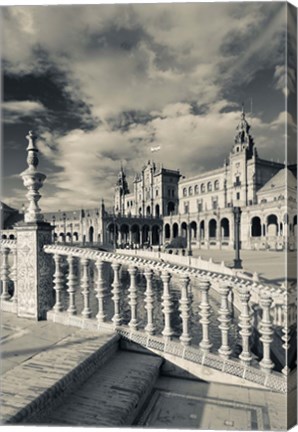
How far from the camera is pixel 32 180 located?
11.8 feet

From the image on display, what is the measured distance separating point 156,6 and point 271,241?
2221 cm

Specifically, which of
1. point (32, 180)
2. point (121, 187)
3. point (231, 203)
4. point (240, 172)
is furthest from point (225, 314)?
point (231, 203)

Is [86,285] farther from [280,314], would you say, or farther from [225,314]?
[280,314]

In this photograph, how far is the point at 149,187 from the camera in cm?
3525

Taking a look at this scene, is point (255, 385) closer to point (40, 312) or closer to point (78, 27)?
point (40, 312)

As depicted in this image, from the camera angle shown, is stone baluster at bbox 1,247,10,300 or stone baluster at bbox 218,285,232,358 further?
stone baluster at bbox 1,247,10,300

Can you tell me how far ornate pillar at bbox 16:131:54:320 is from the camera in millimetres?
3582

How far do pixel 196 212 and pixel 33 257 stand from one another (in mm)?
33209

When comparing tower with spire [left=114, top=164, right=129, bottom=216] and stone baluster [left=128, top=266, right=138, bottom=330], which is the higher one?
tower with spire [left=114, top=164, right=129, bottom=216]

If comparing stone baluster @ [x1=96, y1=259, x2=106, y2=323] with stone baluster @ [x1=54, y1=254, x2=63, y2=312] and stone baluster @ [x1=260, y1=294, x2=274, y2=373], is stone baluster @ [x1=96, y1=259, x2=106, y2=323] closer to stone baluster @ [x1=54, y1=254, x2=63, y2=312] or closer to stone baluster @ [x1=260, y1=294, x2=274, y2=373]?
stone baluster @ [x1=54, y1=254, x2=63, y2=312]

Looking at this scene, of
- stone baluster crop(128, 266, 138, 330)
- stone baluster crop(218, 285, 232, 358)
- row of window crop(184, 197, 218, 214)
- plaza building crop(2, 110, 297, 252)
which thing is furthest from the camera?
row of window crop(184, 197, 218, 214)

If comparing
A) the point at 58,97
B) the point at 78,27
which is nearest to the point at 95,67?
the point at 78,27

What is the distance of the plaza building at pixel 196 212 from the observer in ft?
89.5

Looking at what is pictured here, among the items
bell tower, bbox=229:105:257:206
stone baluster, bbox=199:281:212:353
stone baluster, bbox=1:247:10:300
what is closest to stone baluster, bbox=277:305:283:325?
stone baluster, bbox=199:281:212:353
